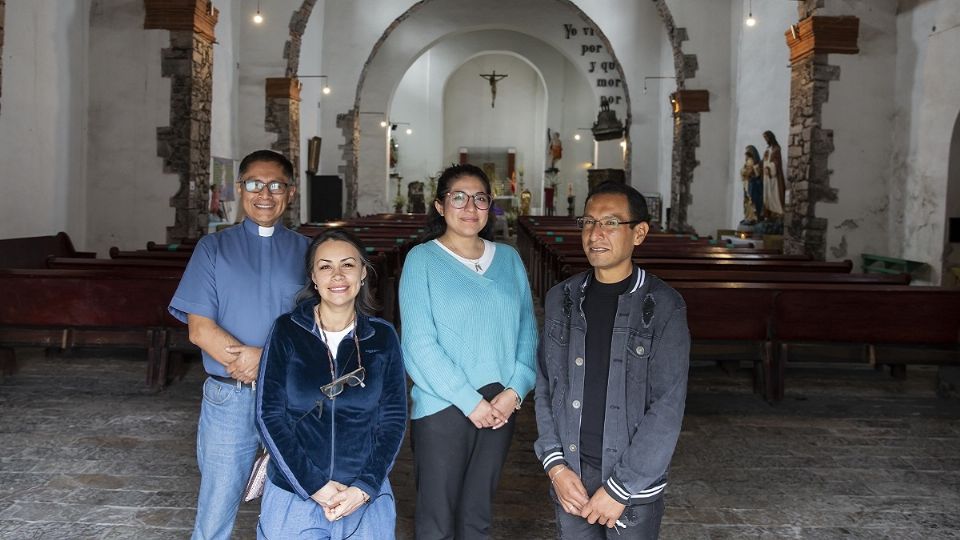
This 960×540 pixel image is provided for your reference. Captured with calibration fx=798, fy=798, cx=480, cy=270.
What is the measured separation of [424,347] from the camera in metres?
2.25

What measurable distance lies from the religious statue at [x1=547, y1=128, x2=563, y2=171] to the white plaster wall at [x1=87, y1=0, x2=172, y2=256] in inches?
718

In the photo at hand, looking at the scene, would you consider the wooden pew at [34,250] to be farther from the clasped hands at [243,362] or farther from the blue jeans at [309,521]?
the blue jeans at [309,521]

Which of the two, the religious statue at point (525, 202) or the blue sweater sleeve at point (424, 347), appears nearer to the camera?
the blue sweater sleeve at point (424, 347)

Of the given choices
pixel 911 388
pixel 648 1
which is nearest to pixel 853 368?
pixel 911 388

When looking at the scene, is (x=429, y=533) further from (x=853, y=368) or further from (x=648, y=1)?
(x=648, y=1)

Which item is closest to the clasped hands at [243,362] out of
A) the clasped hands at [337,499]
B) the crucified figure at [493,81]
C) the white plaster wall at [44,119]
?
the clasped hands at [337,499]

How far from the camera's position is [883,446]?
13.5 feet

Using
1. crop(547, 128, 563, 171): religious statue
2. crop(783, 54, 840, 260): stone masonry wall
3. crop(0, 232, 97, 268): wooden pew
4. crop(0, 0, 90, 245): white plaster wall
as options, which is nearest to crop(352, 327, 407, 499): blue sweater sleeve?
crop(0, 232, 97, 268): wooden pew

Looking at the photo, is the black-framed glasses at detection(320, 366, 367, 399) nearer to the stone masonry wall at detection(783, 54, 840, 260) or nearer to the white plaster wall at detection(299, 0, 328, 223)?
the stone masonry wall at detection(783, 54, 840, 260)

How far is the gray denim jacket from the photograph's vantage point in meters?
A: 1.88

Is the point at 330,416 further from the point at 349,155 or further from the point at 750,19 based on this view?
the point at 349,155

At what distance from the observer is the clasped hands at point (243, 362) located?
2.25m

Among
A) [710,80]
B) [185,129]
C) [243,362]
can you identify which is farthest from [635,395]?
[710,80]

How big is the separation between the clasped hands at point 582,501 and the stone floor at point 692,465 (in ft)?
3.62
